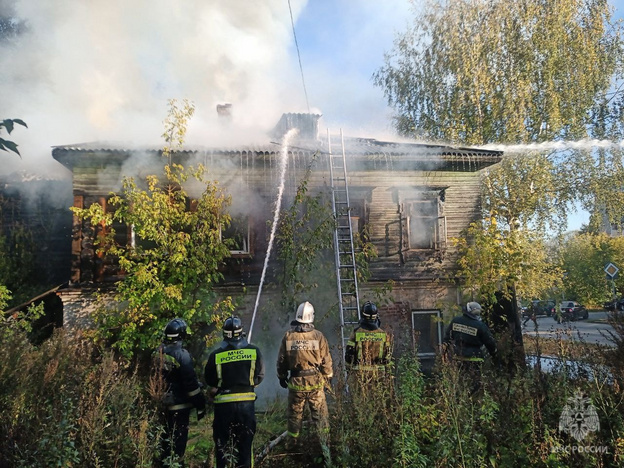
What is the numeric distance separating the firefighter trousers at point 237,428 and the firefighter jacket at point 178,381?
41 centimetres

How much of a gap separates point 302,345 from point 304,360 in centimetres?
18

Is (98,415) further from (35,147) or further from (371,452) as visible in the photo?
(35,147)

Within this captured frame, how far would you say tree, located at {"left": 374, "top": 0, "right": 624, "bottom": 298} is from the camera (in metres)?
15.9

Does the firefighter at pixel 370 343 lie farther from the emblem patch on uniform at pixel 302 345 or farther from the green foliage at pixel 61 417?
the green foliage at pixel 61 417

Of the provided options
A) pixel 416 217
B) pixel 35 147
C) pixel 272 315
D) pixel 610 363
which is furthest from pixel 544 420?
pixel 35 147

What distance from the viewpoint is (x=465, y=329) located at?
697 cm

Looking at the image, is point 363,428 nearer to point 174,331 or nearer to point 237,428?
point 237,428

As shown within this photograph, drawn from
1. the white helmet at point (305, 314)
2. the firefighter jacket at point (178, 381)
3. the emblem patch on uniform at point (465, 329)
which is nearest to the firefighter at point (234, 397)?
the firefighter jacket at point (178, 381)

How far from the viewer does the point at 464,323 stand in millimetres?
7004

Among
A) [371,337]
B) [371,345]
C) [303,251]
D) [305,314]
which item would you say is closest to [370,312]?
[371,337]

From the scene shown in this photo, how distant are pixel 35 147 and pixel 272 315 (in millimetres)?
7184

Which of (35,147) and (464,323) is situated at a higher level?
(35,147)

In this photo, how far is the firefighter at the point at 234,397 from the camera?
4961 millimetres

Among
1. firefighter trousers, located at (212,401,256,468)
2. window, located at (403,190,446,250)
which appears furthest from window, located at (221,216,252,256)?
firefighter trousers, located at (212,401,256,468)
